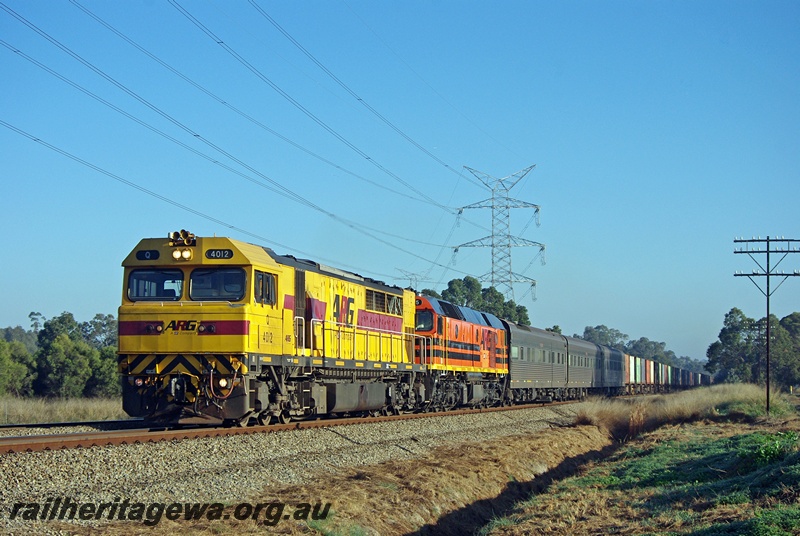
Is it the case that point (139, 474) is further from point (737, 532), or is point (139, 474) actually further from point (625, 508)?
point (737, 532)

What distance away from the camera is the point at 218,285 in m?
18.4

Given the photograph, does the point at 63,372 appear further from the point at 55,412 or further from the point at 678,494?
the point at 678,494

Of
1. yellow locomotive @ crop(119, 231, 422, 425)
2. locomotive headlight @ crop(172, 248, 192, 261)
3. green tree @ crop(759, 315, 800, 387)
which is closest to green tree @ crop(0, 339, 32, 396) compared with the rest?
yellow locomotive @ crop(119, 231, 422, 425)

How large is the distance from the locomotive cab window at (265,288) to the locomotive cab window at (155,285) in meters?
1.62

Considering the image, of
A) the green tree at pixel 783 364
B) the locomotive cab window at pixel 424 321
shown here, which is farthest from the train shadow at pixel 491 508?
the green tree at pixel 783 364

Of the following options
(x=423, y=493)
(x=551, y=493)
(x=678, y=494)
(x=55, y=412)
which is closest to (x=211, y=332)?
(x=423, y=493)

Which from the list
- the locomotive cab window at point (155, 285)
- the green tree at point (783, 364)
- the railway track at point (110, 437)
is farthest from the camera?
the green tree at point (783, 364)

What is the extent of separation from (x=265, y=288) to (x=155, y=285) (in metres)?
2.35

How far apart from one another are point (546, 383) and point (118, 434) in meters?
32.8

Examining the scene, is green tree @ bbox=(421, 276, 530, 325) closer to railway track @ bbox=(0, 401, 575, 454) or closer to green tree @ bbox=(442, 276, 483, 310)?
green tree @ bbox=(442, 276, 483, 310)

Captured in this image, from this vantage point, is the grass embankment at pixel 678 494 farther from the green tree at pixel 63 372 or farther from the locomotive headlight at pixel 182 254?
the green tree at pixel 63 372

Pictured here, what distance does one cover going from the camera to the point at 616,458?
70.9ft

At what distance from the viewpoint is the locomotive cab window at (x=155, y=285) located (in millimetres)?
18406

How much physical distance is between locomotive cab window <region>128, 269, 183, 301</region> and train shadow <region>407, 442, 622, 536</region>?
306 inches
